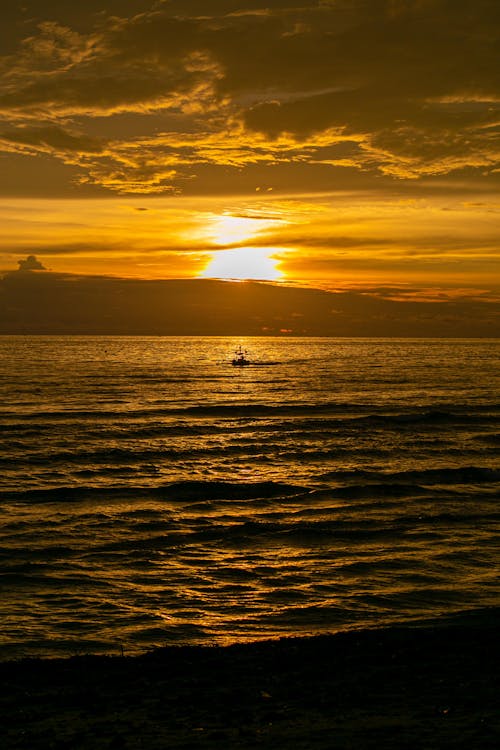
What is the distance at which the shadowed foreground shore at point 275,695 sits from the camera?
9086mm

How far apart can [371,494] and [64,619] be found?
16978mm

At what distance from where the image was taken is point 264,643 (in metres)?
13.4

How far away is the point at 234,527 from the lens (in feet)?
78.8

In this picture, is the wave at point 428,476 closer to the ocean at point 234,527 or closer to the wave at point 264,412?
the ocean at point 234,527

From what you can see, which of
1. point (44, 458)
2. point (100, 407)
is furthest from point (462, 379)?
point (44, 458)

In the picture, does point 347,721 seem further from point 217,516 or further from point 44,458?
point 44,458

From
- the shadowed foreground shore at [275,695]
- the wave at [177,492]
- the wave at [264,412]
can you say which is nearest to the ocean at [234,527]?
the wave at [177,492]

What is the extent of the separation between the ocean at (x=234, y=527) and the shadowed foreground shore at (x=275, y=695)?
1531mm

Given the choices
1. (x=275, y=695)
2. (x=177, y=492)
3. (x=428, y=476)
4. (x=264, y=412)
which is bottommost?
(x=275, y=695)

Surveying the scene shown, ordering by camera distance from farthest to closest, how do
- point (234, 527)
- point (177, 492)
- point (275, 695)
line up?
point (177, 492)
point (234, 527)
point (275, 695)

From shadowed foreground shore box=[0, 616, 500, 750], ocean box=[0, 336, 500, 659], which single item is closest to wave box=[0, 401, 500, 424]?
ocean box=[0, 336, 500, 659]

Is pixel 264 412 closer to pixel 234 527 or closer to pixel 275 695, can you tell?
pixel 234 527

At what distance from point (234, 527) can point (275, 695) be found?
43.9 ft

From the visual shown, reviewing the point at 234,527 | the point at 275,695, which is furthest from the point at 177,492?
the point at 275,695
